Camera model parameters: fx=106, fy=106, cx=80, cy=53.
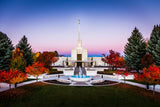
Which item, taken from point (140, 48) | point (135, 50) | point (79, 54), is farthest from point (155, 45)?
point (79, 54)

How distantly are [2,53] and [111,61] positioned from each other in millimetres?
28352

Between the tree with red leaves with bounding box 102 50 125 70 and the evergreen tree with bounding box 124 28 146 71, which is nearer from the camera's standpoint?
the evergreen tree with bounding box 124 28 146 71

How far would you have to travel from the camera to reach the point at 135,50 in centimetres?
2967

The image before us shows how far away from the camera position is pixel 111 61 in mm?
31500

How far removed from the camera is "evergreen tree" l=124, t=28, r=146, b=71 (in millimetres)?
28592

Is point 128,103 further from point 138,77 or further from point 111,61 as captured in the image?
point 111,61

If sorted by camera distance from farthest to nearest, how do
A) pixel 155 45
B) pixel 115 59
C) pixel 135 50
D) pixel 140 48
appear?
pixel 115 59
pixel 135 50
pixel 140 48
pixel 155 45

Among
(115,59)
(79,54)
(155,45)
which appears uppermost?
(155,45)

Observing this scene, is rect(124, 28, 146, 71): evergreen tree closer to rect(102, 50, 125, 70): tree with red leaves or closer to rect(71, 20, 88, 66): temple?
rect(102, 50, 125, 70): tree with red leaves

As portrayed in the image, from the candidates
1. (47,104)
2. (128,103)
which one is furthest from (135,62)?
(47,104)

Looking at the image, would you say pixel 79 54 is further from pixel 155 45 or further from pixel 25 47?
pixel 155 45

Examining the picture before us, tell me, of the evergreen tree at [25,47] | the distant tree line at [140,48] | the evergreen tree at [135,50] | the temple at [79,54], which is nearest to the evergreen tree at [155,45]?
the distant tree line at [140,48]

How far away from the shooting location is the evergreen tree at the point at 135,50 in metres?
28.6

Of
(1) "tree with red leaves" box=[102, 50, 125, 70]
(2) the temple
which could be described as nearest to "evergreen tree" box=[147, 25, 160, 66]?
(1) "tree with red leaves" box=[102, 50, 125, 70]
